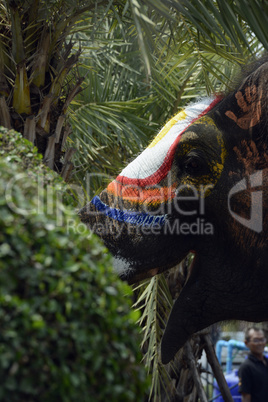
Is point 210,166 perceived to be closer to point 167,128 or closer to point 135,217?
point 167,128

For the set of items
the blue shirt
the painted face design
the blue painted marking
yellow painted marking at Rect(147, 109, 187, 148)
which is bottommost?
the blue shirt

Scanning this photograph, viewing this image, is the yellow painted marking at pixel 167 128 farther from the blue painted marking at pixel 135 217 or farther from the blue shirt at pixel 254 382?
the blue shirt at pixel 254 382

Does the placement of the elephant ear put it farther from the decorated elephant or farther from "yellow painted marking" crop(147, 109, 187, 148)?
"yellow painted marking" crop(147, 109, 187, 148)

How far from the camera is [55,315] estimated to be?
3.86 feet

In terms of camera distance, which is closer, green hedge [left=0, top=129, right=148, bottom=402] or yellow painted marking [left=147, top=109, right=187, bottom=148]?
green hedge [left=0, top=129, right=148, bottom=402]

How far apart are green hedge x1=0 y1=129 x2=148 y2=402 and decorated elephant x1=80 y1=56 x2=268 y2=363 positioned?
1024mm

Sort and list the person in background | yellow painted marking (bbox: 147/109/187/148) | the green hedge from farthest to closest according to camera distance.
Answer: the person in background < yellow painted marking (bbox: 147/109/187/148) < the green hedge

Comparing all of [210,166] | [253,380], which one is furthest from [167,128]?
[253,380]

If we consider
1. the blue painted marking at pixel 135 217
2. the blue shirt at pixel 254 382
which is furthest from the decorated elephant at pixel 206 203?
the blue shirt at pixel 254 382

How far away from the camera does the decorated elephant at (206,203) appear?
7.77 ft

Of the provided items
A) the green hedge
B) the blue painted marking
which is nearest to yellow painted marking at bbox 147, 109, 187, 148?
the blue painted marking

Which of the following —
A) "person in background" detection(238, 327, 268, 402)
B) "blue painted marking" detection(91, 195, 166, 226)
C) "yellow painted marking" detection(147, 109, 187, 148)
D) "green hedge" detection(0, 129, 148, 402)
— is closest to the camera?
"green hedge" detection(0, 129, 148, 402)

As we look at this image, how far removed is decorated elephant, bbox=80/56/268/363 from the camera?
237 centimetres

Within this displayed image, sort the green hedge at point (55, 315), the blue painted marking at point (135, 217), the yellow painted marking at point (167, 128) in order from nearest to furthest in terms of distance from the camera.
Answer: the green hedge at point (55, 315) < the blue painted marking at point (135, 217) < the yellow painted marking at point (167, 128)
